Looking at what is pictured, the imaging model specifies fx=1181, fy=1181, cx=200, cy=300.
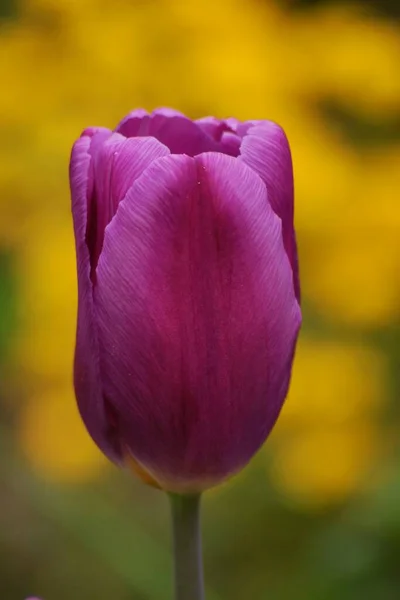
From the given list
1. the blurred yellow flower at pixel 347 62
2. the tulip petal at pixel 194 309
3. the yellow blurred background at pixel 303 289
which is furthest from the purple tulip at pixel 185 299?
the blurred yellow flower at pixel 347 62

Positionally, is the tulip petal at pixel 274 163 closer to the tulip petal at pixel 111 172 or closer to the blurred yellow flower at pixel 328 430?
the tulip petal at pixel 111 172

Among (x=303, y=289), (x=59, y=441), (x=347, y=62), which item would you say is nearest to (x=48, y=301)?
(x=59, y=441)

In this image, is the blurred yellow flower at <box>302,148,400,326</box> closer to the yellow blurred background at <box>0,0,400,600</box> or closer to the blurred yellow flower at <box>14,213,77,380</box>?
the yellow blurred background at <box>0,0,400,600</box>

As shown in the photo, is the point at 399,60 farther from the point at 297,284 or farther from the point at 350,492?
the point at 297,284

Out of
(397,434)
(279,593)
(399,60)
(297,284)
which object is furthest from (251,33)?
(297,284)

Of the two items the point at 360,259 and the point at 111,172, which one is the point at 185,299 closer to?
the point at 111,172

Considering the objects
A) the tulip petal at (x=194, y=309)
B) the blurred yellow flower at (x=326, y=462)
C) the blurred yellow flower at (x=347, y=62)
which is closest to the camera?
the tulip petal at (x=194, y=309)

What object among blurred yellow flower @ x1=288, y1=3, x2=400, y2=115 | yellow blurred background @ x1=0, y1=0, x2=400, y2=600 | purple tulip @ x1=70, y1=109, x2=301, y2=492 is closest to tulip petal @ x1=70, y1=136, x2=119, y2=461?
purple tulip @ x1=70, y1=109, x2=301, y2=492
